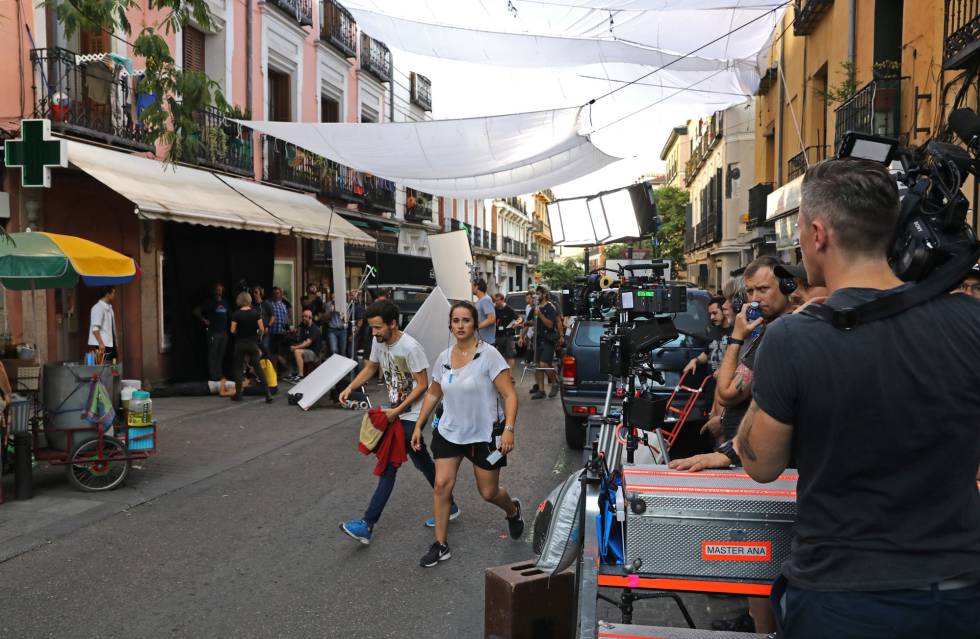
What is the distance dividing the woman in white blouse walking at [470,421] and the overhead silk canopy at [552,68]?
5558 millimetres

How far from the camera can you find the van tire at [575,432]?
899cm

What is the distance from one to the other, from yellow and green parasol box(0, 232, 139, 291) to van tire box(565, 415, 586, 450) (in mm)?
4867

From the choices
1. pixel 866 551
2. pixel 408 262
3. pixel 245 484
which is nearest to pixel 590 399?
pixel 245 484

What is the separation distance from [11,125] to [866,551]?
40.3 ft

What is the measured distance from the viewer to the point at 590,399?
28.5 ft

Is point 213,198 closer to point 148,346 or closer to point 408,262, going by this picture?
point 148,346

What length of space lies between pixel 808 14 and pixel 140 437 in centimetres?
1377

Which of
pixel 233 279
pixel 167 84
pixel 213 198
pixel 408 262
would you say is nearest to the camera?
pixel 167 84

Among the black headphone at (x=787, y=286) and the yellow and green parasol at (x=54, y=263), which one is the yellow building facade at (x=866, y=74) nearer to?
the black headphone at (x=787, y=286)

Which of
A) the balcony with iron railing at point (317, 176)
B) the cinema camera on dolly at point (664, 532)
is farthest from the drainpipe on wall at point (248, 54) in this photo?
the cinema camera on dolly at point (664, 532)

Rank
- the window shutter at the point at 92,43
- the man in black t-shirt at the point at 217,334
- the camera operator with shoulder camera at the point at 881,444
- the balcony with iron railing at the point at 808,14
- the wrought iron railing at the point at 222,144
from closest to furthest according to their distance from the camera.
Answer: the camera operator with shoulder camera at the point at 881,444
the window shutter at the point at 92,43
the man in black t-shirt at the point at 217,334
the balcony with iron railing at the point at 808,14
the wrought iron railing at the point at 222,144

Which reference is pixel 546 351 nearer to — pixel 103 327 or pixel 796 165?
pixel 103 327

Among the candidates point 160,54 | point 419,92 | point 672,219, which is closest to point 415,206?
point 419,92

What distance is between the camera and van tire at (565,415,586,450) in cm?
899
